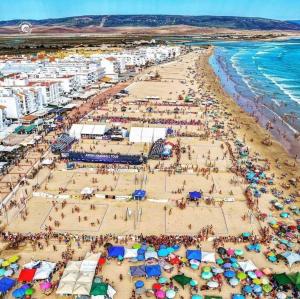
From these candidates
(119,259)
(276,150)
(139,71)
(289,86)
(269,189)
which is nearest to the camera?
(119,259)

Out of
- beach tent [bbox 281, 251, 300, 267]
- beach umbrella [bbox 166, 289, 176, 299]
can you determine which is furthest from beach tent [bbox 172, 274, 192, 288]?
beach tent [bbox 281, 251, 300, 267]

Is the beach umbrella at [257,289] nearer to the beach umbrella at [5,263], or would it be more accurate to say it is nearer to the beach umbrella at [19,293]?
the beach umbrella at [19,293]

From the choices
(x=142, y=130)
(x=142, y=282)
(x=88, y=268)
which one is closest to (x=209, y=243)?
(x=142, y=282)

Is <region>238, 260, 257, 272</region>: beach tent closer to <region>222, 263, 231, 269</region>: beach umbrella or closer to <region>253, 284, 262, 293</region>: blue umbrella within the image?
<region>222, 263, 231, 269</region>: beach umbrella

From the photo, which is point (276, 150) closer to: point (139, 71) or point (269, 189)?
point (269, 189)

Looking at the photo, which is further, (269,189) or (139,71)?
(139,71)

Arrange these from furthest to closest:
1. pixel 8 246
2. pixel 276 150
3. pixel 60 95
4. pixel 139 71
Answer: pixel 139 71 < pixel 60 95 < pixel 276 150 < pixel 8 246

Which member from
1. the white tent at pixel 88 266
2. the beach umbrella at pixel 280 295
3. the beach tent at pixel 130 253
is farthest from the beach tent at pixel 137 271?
the beach umbrella at pixel 280 295
